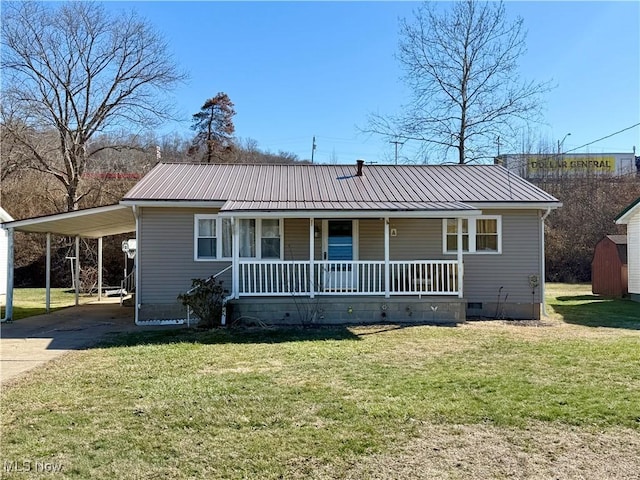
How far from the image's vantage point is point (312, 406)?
5059mm

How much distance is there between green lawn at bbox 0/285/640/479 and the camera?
149 inches

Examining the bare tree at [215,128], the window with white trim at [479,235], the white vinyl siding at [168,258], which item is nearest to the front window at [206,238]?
the white vinyl siding at [168,258]

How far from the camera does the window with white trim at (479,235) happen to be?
12.3 m

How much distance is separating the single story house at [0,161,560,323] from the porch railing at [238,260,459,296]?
0.04 meters

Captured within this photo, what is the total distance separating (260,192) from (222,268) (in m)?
2.17

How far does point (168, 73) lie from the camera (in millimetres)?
27922

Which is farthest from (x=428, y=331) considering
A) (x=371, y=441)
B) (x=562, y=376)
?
(x=371, y=441)

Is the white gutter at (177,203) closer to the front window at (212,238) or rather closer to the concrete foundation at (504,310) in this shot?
the front window at (212,238)

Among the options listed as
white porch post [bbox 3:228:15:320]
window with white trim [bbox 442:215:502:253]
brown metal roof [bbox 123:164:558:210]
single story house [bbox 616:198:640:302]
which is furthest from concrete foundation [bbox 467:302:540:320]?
white porch post [bbox 3:228:15:320]

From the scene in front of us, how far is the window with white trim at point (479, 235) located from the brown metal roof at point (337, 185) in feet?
1.82

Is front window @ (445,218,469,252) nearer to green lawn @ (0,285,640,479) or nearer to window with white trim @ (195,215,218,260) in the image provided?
green lawn @ (0,285,640,479)

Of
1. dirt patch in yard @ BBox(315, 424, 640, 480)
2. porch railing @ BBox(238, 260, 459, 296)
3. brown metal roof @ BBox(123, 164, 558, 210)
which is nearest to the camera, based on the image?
dirt patch in yard @ BBox(315, 424, 640, 480)

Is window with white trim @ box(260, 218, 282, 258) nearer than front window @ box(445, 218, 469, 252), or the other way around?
window with white trim @ box(260, 218, 282, 258)

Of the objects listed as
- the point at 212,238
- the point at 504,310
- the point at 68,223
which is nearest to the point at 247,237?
the point at 212,238
